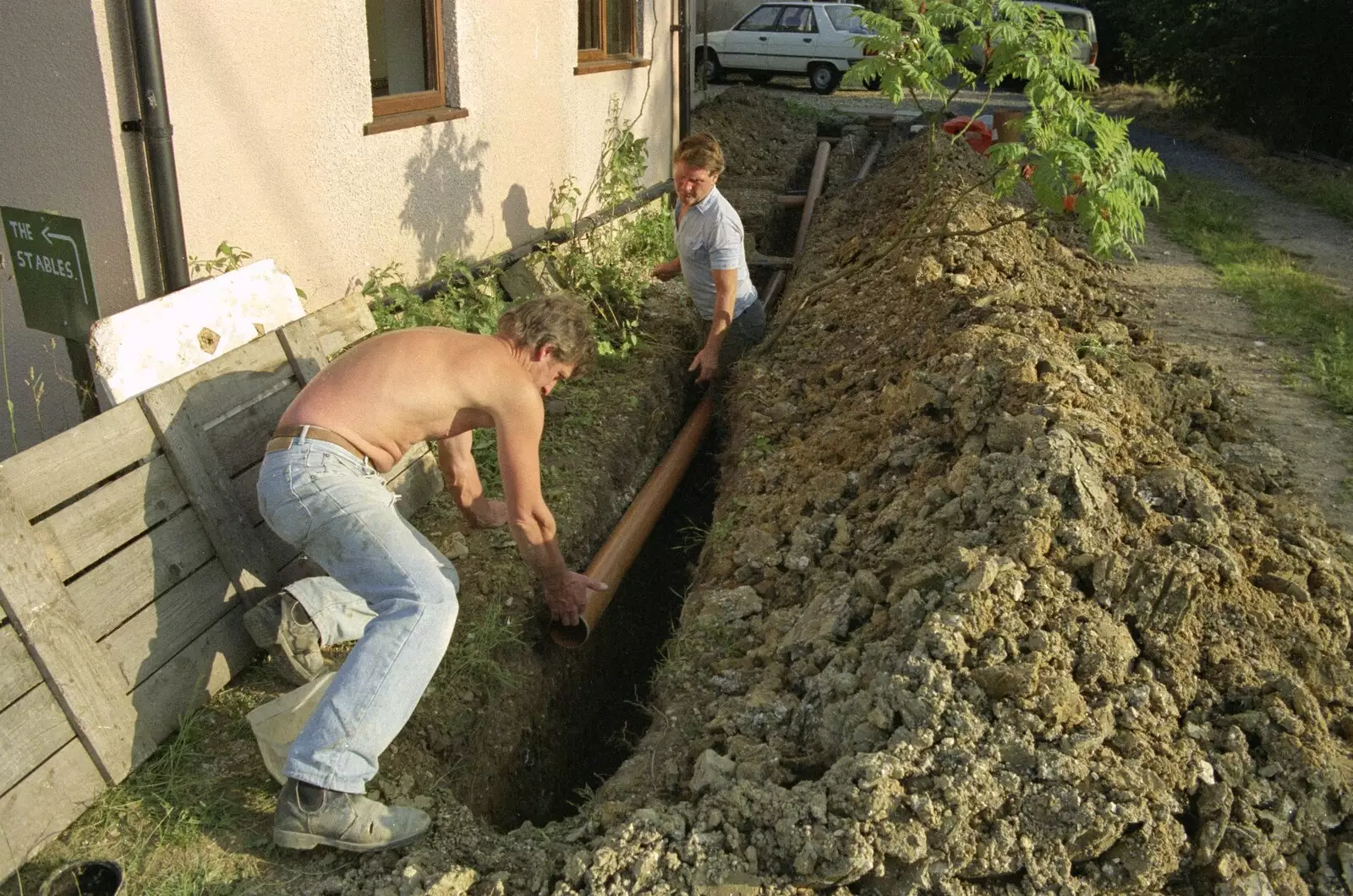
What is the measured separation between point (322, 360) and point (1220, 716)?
3373 millimetres

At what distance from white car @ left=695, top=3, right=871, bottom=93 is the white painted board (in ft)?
55.4

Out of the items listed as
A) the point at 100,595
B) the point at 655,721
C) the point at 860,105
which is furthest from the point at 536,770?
the point at 860,105

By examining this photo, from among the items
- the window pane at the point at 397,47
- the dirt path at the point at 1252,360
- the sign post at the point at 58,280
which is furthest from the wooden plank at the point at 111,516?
the dirt path at the point at 1252,360

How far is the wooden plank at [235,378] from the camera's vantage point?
367 centimetres

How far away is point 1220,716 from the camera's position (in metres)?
3.03

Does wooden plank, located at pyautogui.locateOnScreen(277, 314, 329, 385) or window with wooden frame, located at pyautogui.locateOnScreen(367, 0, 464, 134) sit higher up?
window with wooden frame, located at pyautogui.locateOnScreen(367, 0, 464, 134)

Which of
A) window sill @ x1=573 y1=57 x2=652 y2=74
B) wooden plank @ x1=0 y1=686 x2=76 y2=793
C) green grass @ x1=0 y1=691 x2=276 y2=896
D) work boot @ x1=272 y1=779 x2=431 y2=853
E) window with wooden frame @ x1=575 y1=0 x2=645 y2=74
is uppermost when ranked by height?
window with wooden frame @ x1=575 y1=0 x2=645 y2=74

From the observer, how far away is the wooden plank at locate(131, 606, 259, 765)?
3229 millimetres

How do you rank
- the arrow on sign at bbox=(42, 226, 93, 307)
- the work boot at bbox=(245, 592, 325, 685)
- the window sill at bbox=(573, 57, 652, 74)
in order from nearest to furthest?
the work boot at bbox=(245, 592, 325, 685) < the arrow on sign at bbox=(42, 226, 93, 307) < the window sill at bbox=(573, 57, 652, 74)

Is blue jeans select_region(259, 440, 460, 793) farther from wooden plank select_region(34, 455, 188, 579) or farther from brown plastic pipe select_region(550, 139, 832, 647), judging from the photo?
brown plastic pipe select_region(550, 139, 832, 647)

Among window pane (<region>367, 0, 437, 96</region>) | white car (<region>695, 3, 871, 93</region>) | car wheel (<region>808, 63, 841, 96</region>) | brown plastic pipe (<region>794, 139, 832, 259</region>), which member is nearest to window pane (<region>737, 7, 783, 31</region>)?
white car (<region>695, 3, 871, 93</region>)

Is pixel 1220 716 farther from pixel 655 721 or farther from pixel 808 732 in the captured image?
pixel 655 721

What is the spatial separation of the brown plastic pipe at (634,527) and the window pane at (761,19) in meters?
16.3

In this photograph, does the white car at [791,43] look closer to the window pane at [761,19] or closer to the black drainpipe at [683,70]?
the window pane at [761,19]
